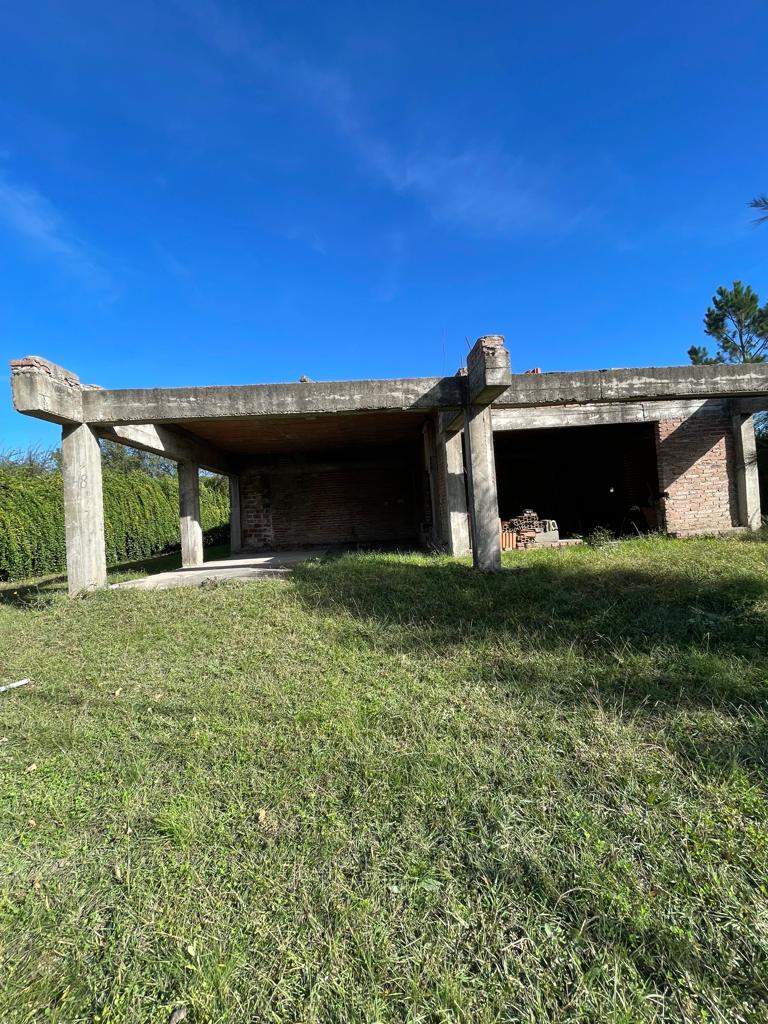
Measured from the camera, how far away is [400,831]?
6.68ft

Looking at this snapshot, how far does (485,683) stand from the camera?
11.0ft

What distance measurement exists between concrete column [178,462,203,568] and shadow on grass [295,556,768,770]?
5.66 m

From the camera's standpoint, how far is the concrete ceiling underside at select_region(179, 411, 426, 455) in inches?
393

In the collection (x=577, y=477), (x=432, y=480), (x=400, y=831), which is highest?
(x=577, y=477)

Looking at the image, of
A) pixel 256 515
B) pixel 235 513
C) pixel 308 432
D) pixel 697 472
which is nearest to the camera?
pixel 697 472

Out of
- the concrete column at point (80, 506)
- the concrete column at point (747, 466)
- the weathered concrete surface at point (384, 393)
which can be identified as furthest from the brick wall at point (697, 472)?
the concrete column at point (80, 506)

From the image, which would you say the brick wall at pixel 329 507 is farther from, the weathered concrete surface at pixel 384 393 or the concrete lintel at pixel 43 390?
the concrete lintel at pixel 43 390

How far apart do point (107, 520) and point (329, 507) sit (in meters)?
6.46

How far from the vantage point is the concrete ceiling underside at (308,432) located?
9984mm

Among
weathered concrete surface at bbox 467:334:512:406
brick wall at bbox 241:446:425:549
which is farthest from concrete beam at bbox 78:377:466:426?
brick wall at bbox 241:446:425:549

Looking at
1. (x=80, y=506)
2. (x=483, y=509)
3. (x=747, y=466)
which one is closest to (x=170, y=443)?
(x=80, y=506)

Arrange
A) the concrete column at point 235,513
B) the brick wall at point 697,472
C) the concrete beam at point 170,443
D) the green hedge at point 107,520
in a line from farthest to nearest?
1. the concrete column at point 235,513
2. the green hedge at point 107,520
3. the brick wall at point 697,472
4. the concrete beam at point 170,443

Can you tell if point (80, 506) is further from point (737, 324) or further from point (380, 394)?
point (737, 324)

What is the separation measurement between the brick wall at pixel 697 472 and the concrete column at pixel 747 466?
5.7 inches
